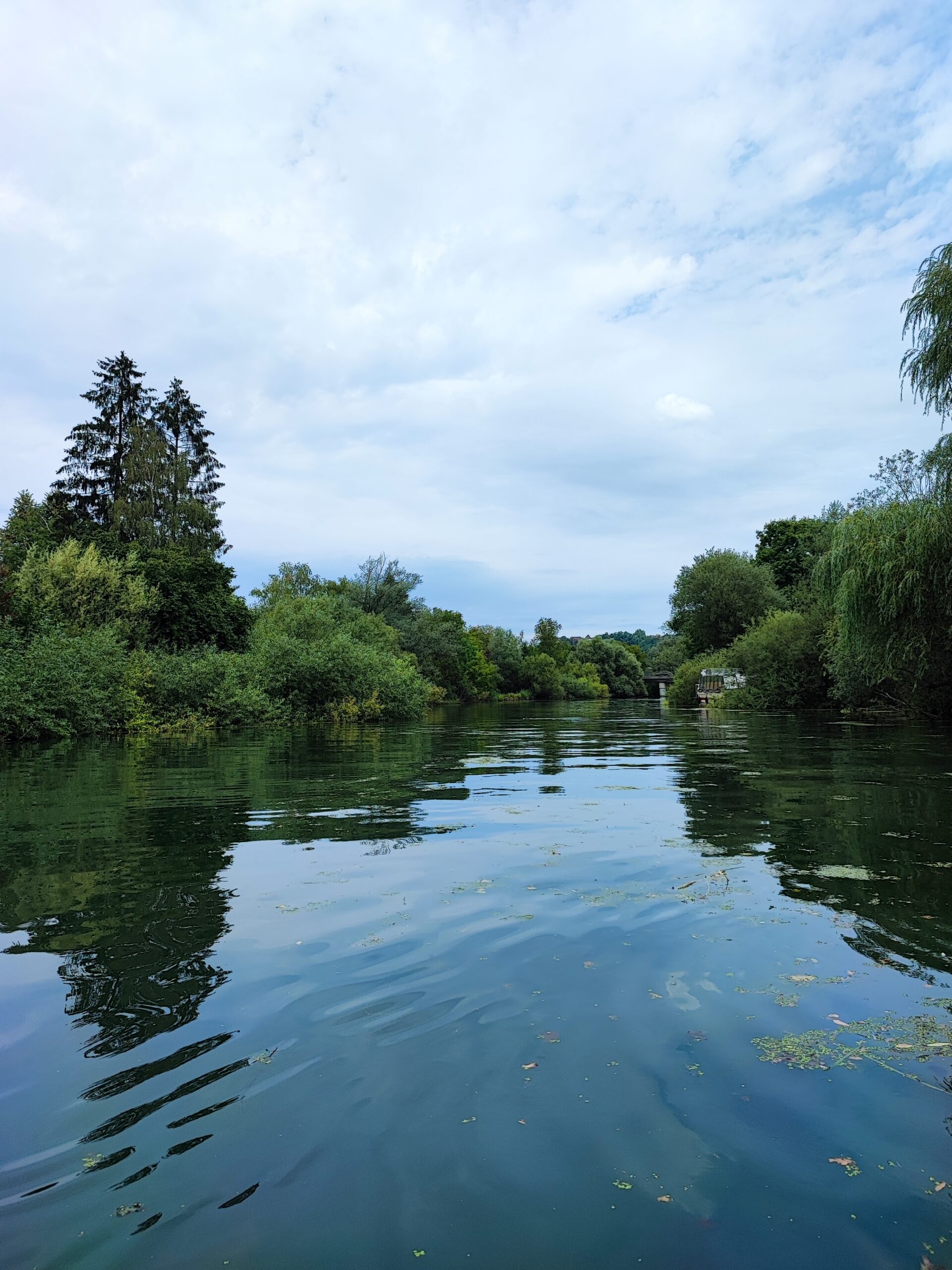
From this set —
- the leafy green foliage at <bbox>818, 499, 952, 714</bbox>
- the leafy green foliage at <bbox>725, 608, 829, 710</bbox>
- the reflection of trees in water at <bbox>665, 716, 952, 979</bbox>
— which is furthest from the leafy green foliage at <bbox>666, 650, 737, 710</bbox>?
the reflection of trees in water at <bbox>665, 716, 952, 979</bbox>

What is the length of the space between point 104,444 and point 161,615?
56.4ft

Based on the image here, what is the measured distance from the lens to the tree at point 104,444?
47.1 m

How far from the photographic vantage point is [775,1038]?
11.0 feet

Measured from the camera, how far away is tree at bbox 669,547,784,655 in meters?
56.5

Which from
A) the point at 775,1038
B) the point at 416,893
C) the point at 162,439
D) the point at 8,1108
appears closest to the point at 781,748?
the point at 416,893

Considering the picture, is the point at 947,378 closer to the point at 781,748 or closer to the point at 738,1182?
the point at 781,748

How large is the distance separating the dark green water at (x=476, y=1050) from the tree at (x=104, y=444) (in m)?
44.2

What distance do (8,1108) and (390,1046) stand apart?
1358 mm

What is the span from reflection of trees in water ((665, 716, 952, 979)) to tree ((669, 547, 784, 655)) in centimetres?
4014

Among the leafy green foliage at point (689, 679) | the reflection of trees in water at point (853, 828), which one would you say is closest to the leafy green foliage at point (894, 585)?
the reflection of trees in water at point (853, 828)

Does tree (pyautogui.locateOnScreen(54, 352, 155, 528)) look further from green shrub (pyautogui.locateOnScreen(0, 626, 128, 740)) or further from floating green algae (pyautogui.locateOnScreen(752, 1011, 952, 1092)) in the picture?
floating green algae (pyautogui.locateOnScreen(752, 1011, 952, 1092))

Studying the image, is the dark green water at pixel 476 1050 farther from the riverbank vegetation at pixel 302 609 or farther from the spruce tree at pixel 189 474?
the spruce tree at pixel 189 474

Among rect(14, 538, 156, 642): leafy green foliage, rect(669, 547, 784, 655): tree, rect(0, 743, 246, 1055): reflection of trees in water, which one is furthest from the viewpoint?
rect(669, 547, 784, 655): tree

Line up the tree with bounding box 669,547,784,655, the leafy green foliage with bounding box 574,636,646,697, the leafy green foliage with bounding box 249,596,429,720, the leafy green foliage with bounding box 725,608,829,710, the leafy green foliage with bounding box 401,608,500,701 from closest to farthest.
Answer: the leafy green foliage with bounding box 249,596,429,720
the leafy green foliage with bounding box 725,608,829,710
the tree with bounding box 669,547,784,655
the leafy green foliage with bounding box 401,608,500,701
the leafy green foliage with bounding box 574,636,646,697
